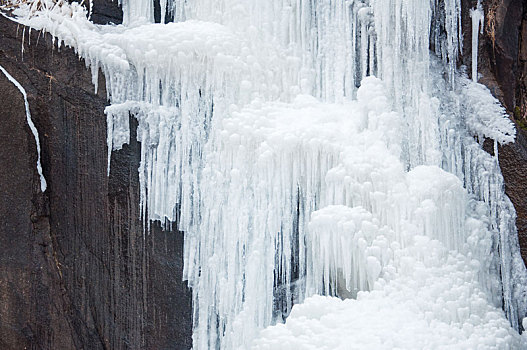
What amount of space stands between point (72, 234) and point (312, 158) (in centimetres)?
204

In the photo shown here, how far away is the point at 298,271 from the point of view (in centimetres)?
525

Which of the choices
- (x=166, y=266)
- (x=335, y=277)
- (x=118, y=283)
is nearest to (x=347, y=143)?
(x=335, y=277)

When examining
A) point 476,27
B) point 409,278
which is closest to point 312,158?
point 409,278

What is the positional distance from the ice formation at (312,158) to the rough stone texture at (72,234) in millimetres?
157

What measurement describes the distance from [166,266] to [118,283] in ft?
1.37

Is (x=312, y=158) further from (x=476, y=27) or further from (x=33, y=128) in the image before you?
(x=33, y=128)

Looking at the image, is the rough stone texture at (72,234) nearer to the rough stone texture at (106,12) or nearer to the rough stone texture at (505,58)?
the rough stone texture at (106,12)

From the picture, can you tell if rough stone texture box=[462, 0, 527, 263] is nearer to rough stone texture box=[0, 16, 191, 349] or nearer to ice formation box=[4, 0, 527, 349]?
ice formation box=[4, 0, 527, 349]

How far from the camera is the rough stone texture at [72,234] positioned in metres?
5.33

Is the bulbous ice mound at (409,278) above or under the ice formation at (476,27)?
under

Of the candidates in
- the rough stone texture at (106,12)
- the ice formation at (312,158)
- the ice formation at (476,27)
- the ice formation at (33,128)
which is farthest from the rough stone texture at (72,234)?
the ice formation at (476,27)

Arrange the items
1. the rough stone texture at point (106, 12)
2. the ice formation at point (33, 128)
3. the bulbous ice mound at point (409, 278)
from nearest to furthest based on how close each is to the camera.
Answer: the bulbous ice mound at point (409, 278)
the ice formation at point (33, 128)
the rough stone texture at point (106, 12)

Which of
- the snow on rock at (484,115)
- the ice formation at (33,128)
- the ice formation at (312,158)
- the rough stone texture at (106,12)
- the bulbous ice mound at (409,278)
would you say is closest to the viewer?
the bulbous ice mound at (409,278)

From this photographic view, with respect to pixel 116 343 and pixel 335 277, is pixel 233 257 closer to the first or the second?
pixel 335 277
